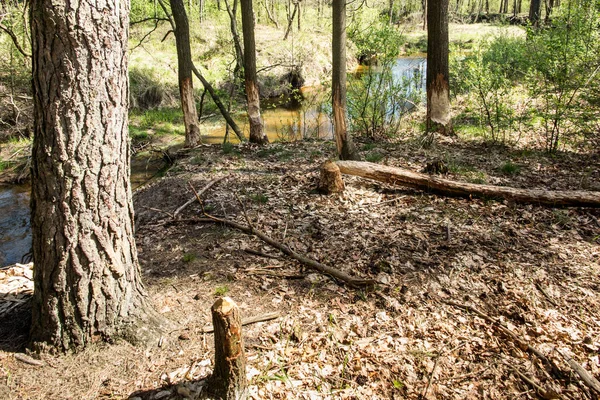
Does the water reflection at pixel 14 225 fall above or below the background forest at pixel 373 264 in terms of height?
below

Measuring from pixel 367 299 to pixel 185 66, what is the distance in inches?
316

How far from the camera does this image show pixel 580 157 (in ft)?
24.5

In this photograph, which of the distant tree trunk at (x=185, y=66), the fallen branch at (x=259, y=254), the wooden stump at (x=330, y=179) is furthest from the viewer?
the distant tree trunk at (x=185, y=66)

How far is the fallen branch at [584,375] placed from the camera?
293cm

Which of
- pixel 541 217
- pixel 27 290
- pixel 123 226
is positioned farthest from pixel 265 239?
pixel 541 217

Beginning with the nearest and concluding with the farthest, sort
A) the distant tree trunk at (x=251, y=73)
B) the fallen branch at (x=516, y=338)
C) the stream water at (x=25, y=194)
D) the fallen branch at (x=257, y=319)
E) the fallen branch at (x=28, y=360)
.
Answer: the fallen branch at (x=28, y=360) → the fallen branch at (x=516, y=338) → the fallen branch at (x=257, y=319) → the stream water at (x=25, y=194) → the distant tree trunk at (x=251, y=73)

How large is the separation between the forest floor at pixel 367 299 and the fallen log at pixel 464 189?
0.43ft

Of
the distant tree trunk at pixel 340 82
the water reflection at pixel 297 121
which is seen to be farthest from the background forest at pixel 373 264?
the water reflection at pixel 297 121

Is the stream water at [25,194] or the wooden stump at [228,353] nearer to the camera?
the wooden stump at [228,353]

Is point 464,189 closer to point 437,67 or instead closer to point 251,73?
point 437,67

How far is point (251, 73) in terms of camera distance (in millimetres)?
9922

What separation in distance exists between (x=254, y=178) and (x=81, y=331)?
4.60 metres

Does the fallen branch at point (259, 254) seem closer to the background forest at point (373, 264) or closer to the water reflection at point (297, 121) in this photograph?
the background forest at point (373, 264)

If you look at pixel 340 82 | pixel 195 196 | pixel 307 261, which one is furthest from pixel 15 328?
pixel 340 82
